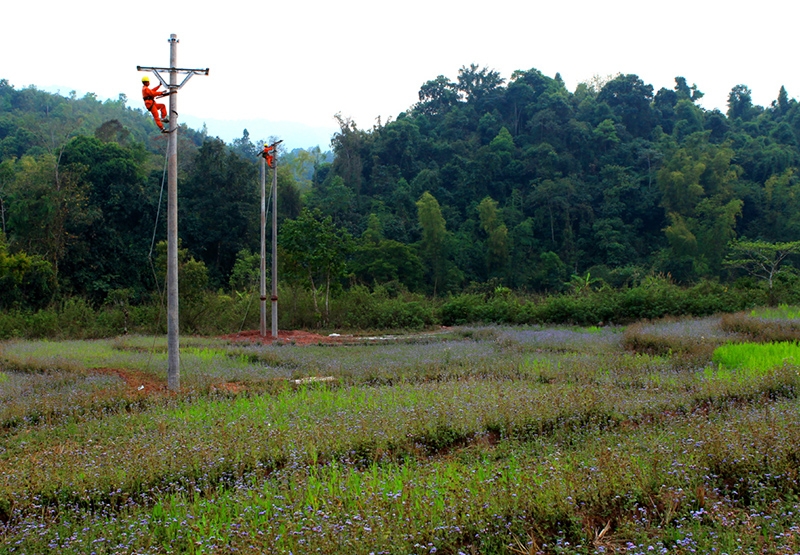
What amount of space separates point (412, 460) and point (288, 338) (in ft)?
43.6

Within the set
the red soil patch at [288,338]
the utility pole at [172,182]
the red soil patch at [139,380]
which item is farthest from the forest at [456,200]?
the utility pole at [172,182]

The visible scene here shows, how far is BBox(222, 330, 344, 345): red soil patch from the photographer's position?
18.5m

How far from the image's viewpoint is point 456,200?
48438 millimetres

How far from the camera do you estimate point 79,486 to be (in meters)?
5.45

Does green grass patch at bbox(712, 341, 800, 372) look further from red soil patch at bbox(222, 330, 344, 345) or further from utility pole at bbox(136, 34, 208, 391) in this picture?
red soil patch at bbox(222, 330, 344, 345)

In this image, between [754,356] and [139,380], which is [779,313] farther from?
[139,380]

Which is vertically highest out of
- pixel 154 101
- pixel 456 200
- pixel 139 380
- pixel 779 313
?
pixel 456 200

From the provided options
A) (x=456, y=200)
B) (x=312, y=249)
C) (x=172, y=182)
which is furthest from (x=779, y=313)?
(x=456, y=200)

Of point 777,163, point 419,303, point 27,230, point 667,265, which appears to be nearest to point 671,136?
A: point 777,163

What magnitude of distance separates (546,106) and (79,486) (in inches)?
2060

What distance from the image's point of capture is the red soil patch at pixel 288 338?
18500mm

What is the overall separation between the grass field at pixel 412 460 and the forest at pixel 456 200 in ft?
43.1

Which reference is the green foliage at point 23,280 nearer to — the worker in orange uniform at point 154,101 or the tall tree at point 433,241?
the worker in orange uniform at point 154,101

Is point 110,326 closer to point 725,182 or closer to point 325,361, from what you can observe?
point 325,361
